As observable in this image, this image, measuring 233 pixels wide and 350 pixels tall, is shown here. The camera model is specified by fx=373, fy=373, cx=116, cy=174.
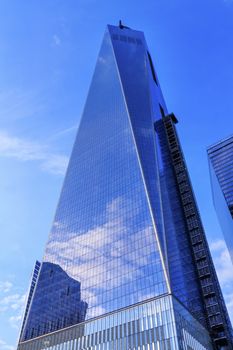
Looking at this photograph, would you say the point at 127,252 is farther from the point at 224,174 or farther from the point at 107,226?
the point at 224,174

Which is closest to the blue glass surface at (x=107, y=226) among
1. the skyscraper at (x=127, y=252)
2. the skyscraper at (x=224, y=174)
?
the skyscraper at (x=127, y=252)

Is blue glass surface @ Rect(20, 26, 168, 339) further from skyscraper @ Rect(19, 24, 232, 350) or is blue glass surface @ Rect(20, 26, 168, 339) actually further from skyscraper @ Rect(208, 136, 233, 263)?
skyscraper @ Rect(208, 136, 233, 263)

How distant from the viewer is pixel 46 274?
9725 cm

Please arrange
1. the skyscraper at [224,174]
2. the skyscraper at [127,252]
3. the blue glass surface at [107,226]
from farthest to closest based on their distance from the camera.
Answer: the skyscraper at [224,174] → the blue glass surface at [107,226] → the skyscraper at [127,252]

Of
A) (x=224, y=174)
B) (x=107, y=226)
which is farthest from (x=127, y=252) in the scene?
(x=224, y=174)

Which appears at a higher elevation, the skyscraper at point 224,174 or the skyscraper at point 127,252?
the skyscraper at point 224,174

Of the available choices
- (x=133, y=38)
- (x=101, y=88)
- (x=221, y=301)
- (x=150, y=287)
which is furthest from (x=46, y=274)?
(x=133, y=38)

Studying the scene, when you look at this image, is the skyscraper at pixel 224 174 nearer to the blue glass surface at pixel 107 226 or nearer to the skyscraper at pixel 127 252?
the skyscraper at pixel 127 252

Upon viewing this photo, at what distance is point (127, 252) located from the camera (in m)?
80.0

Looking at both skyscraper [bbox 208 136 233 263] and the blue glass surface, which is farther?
skyscraper [bbox 208 136 233 263]

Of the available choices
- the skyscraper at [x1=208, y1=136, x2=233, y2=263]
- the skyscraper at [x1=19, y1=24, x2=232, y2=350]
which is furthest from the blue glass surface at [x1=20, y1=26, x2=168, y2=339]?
the skyscraper at [x1=208, y1=136, x2=233, y2=263]

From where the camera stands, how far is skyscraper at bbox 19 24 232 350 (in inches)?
2724

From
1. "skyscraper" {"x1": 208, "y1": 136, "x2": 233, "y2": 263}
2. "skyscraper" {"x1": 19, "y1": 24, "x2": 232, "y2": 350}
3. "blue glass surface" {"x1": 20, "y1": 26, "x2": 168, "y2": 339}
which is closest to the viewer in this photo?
"skyscraper" {"x1": 19, "y1": 24, "x2": 232, "y2": 350}

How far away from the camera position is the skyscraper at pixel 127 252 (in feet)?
227
